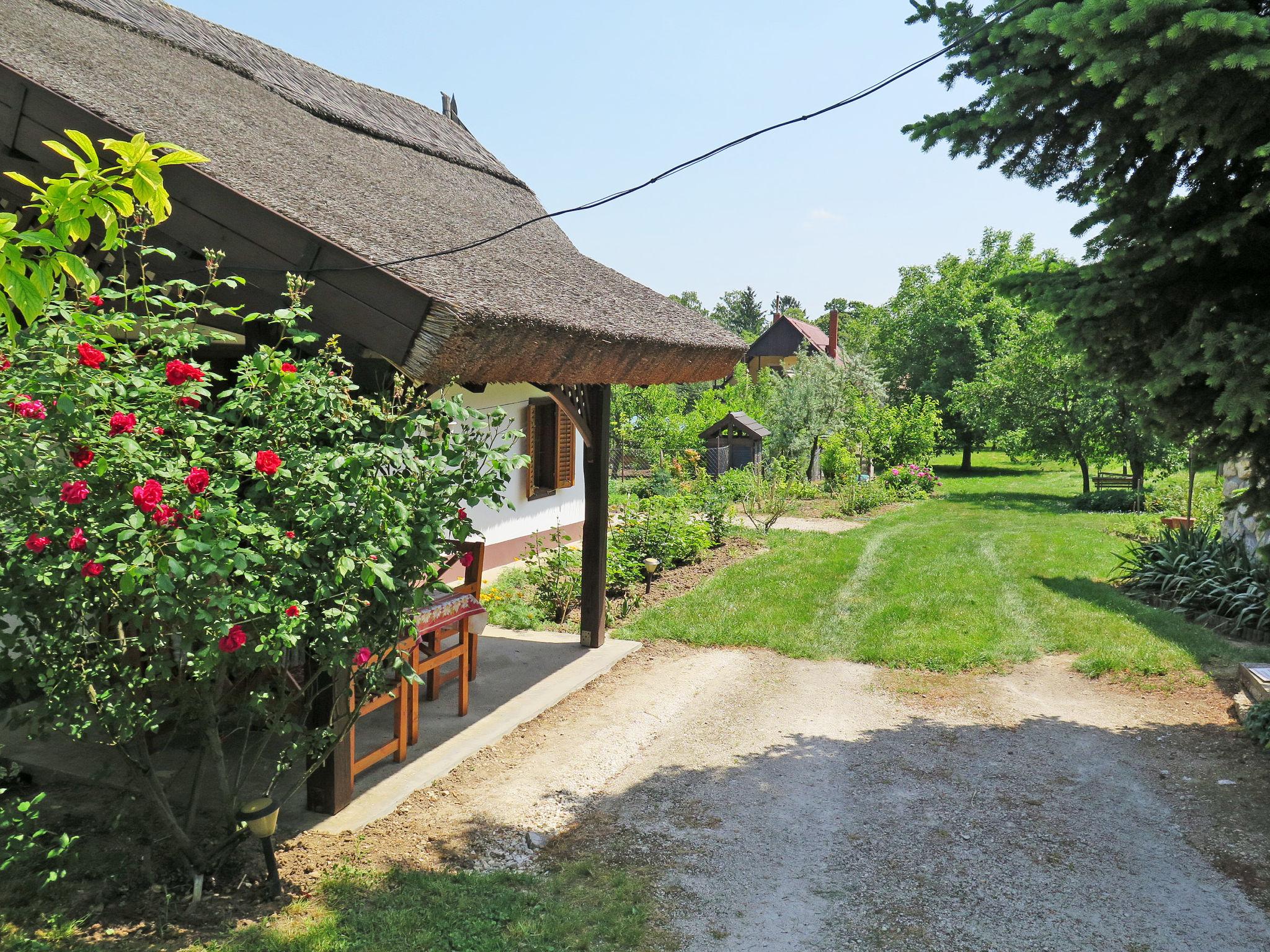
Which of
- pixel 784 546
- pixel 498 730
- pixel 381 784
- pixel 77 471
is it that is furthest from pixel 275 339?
pixel 784 546

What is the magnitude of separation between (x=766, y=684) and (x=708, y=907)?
11.4ft

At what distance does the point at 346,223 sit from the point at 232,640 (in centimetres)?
241

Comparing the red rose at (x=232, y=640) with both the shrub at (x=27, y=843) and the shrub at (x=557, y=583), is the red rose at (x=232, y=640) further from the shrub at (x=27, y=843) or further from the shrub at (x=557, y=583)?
the shrub at (x=557, y=583)

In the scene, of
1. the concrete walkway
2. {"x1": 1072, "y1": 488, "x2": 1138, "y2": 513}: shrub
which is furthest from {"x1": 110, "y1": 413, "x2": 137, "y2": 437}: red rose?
{"x1": 1072, "y1": 488, "x2": 1138, "y2": 513}: shrub

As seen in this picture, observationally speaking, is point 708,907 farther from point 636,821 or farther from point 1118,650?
point 1118,650

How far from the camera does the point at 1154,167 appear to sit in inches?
185

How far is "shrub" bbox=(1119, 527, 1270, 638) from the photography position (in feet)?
28.2

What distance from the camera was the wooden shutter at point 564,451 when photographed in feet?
40.7

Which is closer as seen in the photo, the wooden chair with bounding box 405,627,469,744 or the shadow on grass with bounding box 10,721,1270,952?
the shadow on grass with bounding box 10,721,1270,952

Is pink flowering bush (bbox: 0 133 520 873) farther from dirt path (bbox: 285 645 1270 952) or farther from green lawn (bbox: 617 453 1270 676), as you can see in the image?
green lawn (bbox: 617 453 1270 676)

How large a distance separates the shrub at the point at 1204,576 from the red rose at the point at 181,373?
868cm

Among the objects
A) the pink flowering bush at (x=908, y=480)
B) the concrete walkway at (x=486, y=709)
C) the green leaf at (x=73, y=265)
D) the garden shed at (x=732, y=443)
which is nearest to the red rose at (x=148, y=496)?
the green leaf at (x=73, y=265)

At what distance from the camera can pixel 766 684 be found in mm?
7305

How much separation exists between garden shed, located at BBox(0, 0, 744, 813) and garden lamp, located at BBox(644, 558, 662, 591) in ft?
7.47
